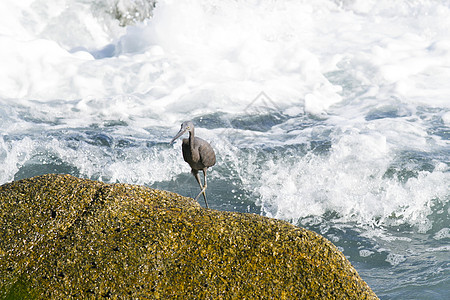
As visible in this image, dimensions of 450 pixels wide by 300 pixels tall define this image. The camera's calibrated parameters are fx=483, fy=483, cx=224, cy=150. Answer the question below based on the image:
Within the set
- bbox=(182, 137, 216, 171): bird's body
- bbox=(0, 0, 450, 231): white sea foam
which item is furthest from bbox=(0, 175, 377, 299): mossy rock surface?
bbox=(0, 0, 450, 231): white sea foam

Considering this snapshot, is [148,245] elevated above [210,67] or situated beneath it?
elevated above

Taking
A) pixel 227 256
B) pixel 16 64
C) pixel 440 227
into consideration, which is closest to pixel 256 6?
pixel 16 64

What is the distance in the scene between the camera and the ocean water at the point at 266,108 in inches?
254

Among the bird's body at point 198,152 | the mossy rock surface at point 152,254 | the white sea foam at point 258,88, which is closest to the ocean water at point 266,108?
the white sea foam at point 258,88

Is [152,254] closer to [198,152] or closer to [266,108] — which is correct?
[198,152]

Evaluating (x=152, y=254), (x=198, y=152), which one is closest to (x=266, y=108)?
(x=198, y=152)

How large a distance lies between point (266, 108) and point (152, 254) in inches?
312

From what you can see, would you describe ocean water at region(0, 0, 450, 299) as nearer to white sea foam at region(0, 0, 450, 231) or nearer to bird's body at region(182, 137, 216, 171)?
white sea foam at region(0, 0, 450, 231)

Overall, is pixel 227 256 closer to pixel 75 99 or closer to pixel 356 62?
pixel 75 99

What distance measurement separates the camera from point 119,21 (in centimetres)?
1411

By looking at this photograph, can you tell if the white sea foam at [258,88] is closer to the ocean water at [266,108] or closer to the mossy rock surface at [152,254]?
the ocean water at [266,108]

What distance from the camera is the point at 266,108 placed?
34.7 feet

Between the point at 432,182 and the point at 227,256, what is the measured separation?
16.5 ft

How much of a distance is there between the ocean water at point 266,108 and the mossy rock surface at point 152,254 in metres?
2.01
